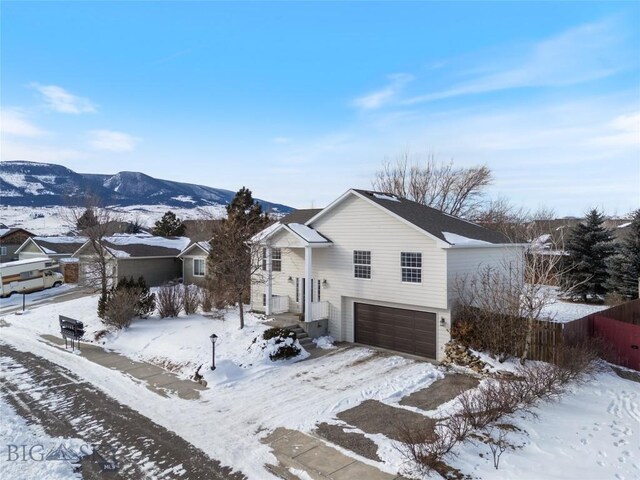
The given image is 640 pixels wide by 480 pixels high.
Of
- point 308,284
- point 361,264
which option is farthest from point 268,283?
point 361,264

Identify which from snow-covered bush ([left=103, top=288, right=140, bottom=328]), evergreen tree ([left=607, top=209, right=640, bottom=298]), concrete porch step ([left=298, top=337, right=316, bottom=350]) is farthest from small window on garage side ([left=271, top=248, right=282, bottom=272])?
evergreen tree ([left=607, top=209, right=640, bottom=298])

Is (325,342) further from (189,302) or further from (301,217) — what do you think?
(189,302)

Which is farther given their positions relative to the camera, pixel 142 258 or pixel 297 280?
pixel 142 258

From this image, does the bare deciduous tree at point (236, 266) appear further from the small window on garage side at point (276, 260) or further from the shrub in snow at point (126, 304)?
the shrub in snow at point (126, 304)

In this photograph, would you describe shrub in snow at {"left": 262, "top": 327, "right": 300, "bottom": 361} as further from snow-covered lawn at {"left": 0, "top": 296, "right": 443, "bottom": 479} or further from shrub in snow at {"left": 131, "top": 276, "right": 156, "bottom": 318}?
shrub in snow at {"left": 131, "top": 276, "right": 156, "bottom": 318}

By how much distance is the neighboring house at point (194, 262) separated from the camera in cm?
3147

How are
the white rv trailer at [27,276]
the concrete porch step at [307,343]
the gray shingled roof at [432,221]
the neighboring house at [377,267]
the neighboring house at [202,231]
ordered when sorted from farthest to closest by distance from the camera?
1. the neighboring house at [202,231]
2. the white rv trailer at [27,276]
3. the concrete porch step at [307,343]
4. the gray shingled roof at [432,221]
5. the neighboring house at [377,267]

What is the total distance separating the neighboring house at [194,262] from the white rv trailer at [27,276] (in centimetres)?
1134

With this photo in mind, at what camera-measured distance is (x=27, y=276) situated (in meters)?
31.4

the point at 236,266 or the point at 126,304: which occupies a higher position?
the point at 236,266

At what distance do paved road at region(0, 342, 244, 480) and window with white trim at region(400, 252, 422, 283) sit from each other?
994 cm

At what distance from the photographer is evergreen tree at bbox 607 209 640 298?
76.7 ft

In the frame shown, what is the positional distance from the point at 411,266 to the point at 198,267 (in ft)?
72.1

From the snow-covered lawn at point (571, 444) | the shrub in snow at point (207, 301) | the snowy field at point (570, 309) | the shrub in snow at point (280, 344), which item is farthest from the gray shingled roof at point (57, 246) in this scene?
the snow-covered lawn at point (571, 444)
